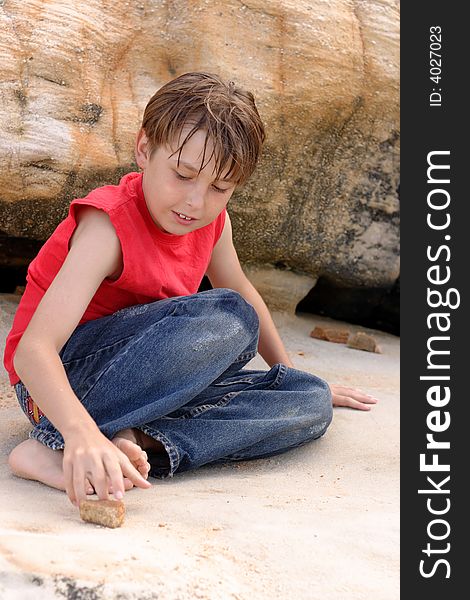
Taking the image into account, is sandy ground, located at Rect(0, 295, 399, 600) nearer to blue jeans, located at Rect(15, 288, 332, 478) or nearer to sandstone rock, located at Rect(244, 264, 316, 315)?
blue jeans, located at Rect(15, 288, 332, 478)

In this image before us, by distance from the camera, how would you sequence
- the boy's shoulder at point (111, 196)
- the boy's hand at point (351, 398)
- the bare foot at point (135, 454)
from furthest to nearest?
the boy's hand at point (351, 398) < the boy's shoulder at point (111, 196) < the bare foot at point (135, 454)

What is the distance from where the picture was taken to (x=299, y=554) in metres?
1.47

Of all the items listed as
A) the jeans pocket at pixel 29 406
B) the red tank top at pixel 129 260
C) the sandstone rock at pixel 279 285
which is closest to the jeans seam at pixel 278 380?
the red tank top at pixel 129 260

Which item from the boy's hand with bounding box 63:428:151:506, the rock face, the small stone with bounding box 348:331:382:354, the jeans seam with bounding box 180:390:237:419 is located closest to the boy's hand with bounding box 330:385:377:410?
the jeans seam with bounding box 180:390:237:419

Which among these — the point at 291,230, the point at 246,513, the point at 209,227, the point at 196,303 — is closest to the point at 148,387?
the point at 196,303

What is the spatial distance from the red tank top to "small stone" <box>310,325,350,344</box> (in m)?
1.21

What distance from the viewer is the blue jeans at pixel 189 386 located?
6.33 ft

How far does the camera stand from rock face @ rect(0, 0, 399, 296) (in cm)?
267

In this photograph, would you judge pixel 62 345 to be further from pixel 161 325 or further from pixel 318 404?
pixel 318 404

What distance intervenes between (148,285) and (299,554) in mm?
832

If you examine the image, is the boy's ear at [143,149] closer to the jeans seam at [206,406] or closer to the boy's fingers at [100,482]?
the jeans seam at [206,406]

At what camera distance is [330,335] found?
Result: 338 cm

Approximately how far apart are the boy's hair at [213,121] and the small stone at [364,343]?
4.72 ft

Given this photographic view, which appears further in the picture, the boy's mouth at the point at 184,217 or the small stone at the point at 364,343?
the small stone at the point at 364,343
